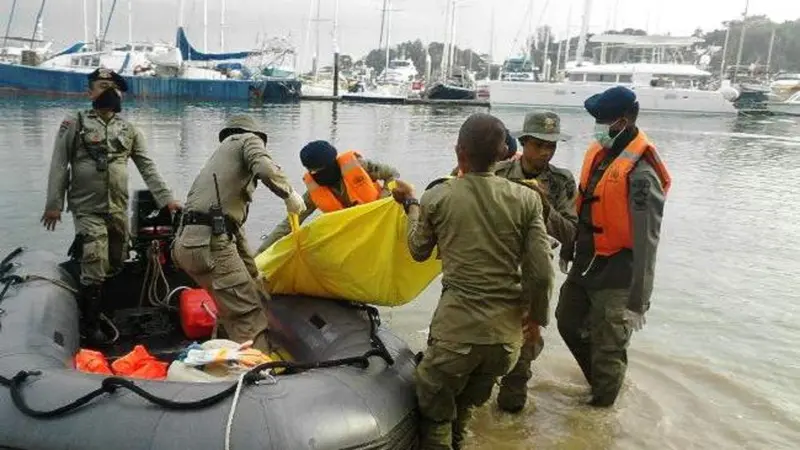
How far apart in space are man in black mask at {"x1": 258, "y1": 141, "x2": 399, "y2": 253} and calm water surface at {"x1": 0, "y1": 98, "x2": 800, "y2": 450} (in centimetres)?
163

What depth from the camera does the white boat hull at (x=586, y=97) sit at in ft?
152

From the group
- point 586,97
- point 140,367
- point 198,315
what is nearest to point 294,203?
point 140,367

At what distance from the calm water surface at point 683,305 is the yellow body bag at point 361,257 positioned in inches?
42.3

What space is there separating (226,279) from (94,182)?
5.01 feet

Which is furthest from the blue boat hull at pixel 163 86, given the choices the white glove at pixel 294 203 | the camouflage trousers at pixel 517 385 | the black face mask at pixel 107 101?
the camouflage trousers at pixel 517 385

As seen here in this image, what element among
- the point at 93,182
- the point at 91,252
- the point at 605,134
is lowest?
the point at 91,252

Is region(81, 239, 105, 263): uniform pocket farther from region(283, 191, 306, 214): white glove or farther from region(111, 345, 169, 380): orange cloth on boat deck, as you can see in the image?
region(283, 191, 306, 214): white glove

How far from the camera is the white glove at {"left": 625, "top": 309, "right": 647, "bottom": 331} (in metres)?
3.97

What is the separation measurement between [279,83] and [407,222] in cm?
4602

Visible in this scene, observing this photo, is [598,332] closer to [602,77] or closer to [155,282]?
[155,282]

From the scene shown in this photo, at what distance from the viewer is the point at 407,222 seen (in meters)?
4.00

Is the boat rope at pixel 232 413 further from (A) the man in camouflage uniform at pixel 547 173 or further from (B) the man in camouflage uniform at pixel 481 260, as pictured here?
(A) the man in camouflage uniform at pixel 547 173

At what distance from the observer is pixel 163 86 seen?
44.3 metres

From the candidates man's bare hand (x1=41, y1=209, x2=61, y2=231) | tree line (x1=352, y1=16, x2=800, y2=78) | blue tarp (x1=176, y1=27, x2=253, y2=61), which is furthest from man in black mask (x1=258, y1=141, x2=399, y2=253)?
tree line (x1=352, y1=16, x2=800, y2=78)
